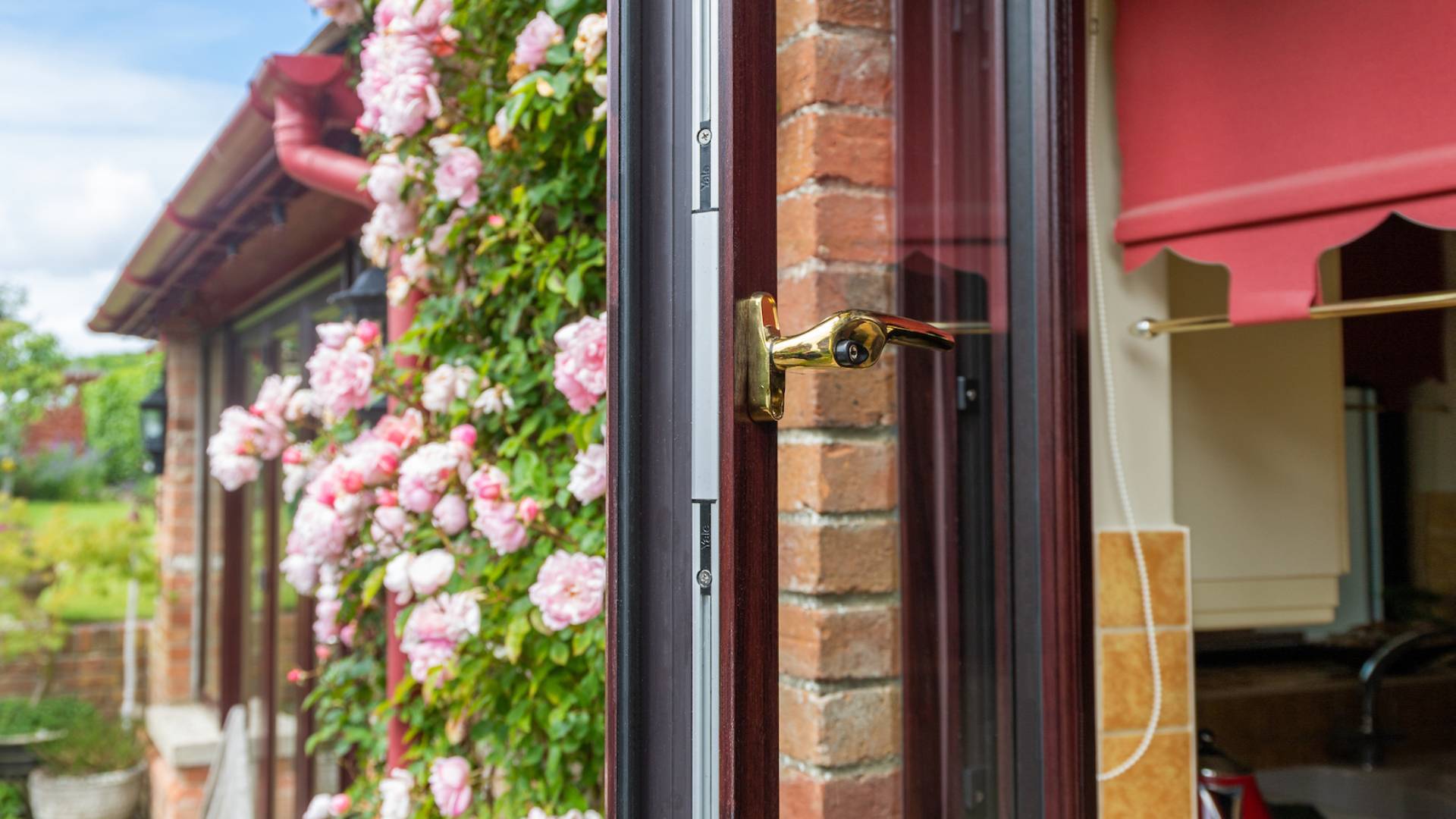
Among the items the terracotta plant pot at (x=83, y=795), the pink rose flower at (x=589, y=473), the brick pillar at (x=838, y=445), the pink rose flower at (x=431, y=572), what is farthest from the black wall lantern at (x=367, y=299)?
the terracotta plant pot at (x=83, y=795)

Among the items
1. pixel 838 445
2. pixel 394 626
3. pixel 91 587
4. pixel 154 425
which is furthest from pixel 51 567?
pixel 838 445

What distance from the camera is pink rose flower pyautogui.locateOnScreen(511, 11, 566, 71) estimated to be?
4.17ft

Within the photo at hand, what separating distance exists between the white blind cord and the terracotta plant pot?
15.1ft

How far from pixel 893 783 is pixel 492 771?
68 centimetres

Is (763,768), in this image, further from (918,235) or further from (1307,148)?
(1307,148)

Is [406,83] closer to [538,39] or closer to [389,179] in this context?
Answer: [389,179]

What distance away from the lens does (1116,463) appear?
112 cm

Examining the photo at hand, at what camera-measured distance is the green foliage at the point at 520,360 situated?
128cm

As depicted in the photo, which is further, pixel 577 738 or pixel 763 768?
pixel 577 738

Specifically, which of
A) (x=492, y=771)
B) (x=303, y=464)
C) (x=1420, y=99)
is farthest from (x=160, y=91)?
(x=1420, y=99)

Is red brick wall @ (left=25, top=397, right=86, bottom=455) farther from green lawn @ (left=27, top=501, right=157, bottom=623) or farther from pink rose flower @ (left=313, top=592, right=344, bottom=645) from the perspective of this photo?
pink rose flower @ (left=313, top=592, right=344, bottom=645)

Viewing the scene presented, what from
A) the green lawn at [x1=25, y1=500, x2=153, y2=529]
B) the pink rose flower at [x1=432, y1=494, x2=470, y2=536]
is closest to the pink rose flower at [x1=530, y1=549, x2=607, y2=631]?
the pink rose flower at [x1=432, y1=494, x2=470, y2=536]

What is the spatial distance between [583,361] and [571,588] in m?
0.25

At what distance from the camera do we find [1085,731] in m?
1.00
